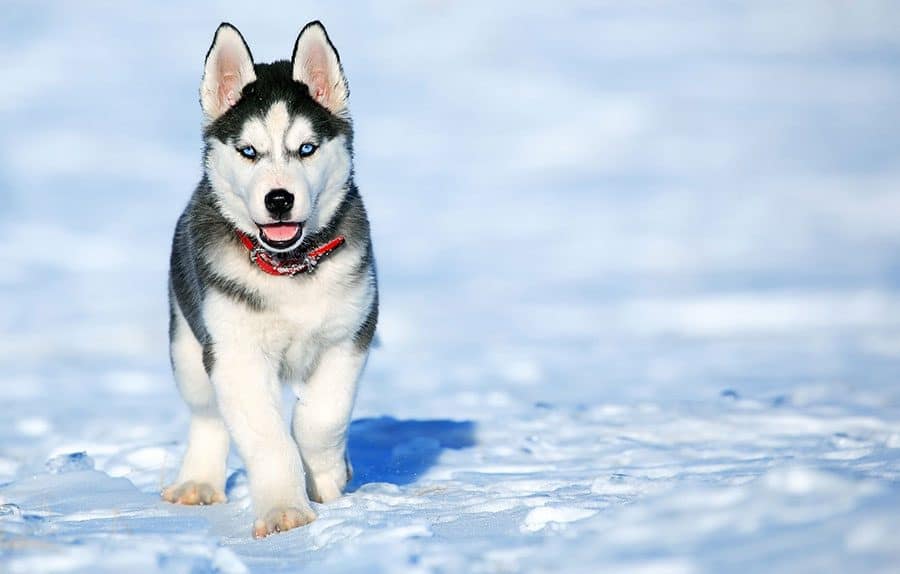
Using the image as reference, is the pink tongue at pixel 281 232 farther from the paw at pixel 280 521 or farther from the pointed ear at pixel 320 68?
the paw at pixel 280 521

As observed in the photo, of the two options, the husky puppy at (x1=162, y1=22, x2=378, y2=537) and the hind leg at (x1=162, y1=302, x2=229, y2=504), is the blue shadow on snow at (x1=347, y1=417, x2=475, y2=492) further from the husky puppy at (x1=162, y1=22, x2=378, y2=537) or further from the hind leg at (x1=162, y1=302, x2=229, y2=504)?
the husky puppy at (x1=162, y1=22, x2=378, y2=537)

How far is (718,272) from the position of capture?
17.2 m

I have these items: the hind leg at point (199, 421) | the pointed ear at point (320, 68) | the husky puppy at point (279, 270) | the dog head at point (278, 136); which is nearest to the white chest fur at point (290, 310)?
the husky puppy at point (279, 270)

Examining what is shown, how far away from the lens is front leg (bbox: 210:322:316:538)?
456cm

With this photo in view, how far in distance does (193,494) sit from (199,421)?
1.36 ft

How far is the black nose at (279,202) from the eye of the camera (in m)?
4.71

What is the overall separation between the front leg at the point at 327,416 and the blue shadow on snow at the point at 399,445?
0.46m

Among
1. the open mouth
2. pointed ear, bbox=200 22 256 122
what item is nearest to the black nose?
the open mouth

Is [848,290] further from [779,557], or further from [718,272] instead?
[779,557]

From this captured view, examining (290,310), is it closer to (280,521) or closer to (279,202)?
(279,202)

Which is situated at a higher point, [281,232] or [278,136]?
[278,136]

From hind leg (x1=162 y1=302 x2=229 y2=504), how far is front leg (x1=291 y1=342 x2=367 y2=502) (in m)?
0.56

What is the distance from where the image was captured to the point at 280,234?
4.82 meters

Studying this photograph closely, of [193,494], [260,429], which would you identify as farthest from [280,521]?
[193,494]
